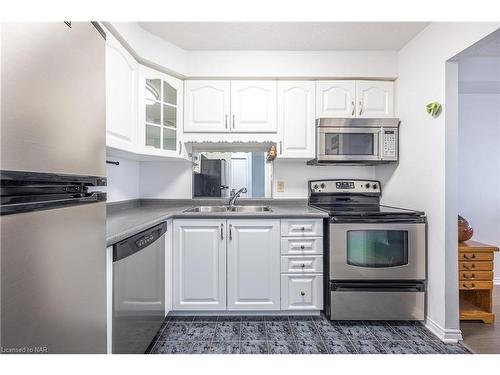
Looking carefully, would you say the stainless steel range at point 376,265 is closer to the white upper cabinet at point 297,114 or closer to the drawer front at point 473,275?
the drawer front at point 473,275

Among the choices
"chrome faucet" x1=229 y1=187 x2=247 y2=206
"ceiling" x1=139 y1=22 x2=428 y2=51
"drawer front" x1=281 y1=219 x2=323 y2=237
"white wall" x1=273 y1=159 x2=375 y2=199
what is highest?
"ceiling" x1=139 y1=22 x2=428 y2=51

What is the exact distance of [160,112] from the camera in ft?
6.68

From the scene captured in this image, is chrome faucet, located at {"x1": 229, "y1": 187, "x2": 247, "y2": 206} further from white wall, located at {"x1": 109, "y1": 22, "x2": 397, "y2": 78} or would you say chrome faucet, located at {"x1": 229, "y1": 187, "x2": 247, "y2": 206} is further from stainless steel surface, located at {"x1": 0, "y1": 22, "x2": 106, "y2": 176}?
stainless steel surface, located at {"x1": 0, "y1": 22, "x2": 106, "y2": 176}

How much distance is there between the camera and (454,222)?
5.51 ft

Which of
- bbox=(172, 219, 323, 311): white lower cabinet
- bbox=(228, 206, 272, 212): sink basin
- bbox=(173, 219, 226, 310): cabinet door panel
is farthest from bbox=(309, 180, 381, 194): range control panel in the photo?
bbox=(173, 219, 226, 310): cabinet door panel

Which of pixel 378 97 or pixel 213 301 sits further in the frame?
pixel 378 97

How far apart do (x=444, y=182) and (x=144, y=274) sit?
2087mm

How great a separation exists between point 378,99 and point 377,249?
1.40m

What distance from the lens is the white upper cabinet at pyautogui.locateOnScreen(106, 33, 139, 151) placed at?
146 cm

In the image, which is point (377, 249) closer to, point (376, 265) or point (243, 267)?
point (376, 265)

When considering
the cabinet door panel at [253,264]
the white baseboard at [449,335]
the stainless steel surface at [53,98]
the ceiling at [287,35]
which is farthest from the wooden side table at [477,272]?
the stainless steel surface at [53,98]

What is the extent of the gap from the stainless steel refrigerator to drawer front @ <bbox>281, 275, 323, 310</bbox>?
4.58ft
